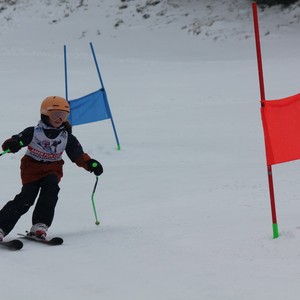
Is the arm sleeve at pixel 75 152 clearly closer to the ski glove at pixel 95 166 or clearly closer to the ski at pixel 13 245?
the ski glove at pixel 95 166

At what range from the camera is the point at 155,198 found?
25.2ft

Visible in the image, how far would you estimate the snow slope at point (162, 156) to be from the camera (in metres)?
4.29

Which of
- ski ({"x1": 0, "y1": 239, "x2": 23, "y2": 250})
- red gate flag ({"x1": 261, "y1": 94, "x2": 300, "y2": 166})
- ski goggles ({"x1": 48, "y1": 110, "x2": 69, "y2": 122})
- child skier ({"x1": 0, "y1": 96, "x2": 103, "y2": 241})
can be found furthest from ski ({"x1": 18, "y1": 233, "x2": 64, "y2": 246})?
red gate flag ({"x1": 261, "y1": 94, "x2": 300, "y2": 166})

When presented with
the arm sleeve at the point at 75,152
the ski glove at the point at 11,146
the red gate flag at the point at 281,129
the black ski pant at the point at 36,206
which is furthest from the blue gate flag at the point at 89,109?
the red gate flag at the point at 281,129

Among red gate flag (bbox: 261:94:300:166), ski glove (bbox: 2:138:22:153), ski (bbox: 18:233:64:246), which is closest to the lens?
red gate flag (bbox: 261:94:300:166)

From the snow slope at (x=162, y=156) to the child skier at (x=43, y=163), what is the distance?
0.35m

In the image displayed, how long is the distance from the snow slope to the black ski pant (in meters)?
0.32

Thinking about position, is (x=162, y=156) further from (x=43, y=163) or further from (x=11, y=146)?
(x=11, y=146)

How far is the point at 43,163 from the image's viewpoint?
5.83 meters

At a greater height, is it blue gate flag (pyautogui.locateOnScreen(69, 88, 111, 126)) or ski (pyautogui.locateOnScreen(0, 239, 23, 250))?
ski (pyautogui.locateOnScreen(0, 239, 23, 250))

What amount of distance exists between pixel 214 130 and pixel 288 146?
6758 millimetres

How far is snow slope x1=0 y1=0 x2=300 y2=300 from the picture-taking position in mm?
4293

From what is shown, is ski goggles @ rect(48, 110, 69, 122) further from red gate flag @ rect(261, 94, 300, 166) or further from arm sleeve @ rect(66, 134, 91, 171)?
red gate flag @ rect(261, 94, 300, 166)

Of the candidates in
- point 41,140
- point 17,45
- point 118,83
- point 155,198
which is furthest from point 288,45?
point 41,140
